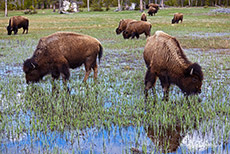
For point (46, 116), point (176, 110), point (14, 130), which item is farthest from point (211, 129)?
point (14, 130)

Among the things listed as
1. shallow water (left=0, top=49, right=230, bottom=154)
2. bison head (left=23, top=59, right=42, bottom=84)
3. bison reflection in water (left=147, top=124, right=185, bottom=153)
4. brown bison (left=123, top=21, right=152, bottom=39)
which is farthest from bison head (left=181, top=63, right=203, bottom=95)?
brown bison (left=123, top=21, right=152, bottom=39)

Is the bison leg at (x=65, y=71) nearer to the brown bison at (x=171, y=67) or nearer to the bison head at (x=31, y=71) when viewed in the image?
the bison head at (x=31, y=71)

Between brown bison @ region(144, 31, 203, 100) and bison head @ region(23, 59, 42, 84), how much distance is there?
3241mm

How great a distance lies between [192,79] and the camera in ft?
21.4

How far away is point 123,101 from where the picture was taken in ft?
23.2

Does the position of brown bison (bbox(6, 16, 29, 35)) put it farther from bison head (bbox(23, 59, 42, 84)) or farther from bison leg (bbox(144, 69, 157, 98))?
bison leg (bbox(144, 69, 157, 98))

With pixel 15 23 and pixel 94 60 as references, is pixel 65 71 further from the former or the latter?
pixel 15 23

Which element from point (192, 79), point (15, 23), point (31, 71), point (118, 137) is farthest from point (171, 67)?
point (15, 23)

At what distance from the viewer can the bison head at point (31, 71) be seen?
8072mm

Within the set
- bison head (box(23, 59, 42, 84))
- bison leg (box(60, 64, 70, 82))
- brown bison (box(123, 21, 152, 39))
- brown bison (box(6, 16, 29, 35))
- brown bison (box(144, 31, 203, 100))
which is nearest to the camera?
brown bison (box(144, 31, 203, 100))

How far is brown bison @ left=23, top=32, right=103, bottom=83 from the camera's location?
8172 millimetres

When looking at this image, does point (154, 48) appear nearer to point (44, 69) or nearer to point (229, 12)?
point (44, 69)

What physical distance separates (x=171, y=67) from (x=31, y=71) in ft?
13.3

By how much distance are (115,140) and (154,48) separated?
3111 mm
